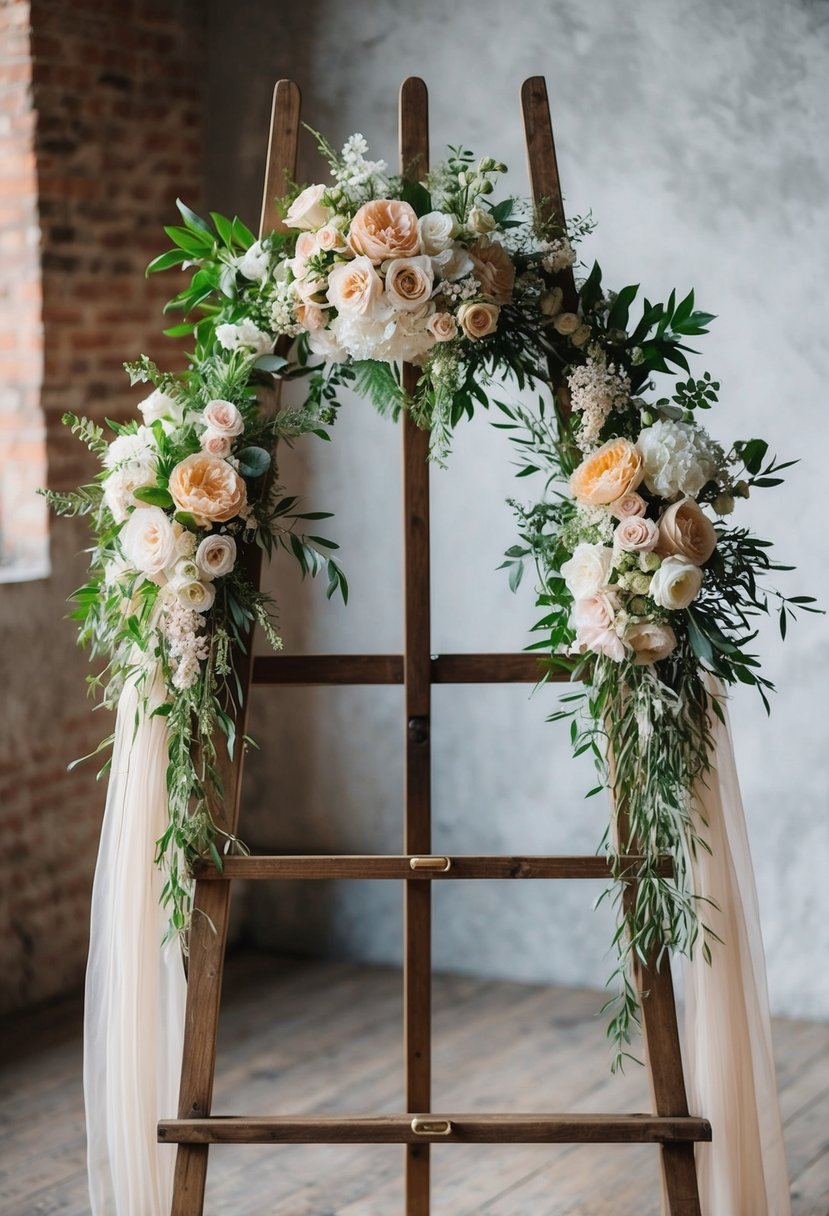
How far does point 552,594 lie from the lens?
2572mm

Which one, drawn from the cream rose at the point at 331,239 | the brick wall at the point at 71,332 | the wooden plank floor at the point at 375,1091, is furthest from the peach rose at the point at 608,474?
the brick wall at the point at 71,332

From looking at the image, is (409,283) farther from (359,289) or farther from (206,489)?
(206,489)

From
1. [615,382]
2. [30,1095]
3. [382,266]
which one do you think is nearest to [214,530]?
[382,266]

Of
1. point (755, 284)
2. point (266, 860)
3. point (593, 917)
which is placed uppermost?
point (755, 284)

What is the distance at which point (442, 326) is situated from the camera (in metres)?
2.42

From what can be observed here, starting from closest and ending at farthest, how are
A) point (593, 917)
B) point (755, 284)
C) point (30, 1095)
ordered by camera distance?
point (30, 1095), point (755, 284), point (593, 917)

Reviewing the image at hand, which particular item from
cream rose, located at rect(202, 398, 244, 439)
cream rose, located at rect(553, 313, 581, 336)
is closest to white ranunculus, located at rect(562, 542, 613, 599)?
cream rose, located at rect(553, 313, 581, 336)

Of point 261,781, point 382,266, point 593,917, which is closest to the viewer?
point 382,266

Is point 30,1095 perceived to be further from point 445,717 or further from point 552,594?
point 552,594

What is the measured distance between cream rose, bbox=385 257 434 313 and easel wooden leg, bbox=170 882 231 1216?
104cm

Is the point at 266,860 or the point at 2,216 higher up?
the point at 2,216

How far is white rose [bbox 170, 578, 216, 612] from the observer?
2436 mm

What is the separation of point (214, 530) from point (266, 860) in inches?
22.6

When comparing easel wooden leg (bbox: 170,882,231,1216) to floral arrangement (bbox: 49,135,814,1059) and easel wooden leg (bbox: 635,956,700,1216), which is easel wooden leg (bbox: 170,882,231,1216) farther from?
easel wooden leg (bbox: 635,956,700,1216)
